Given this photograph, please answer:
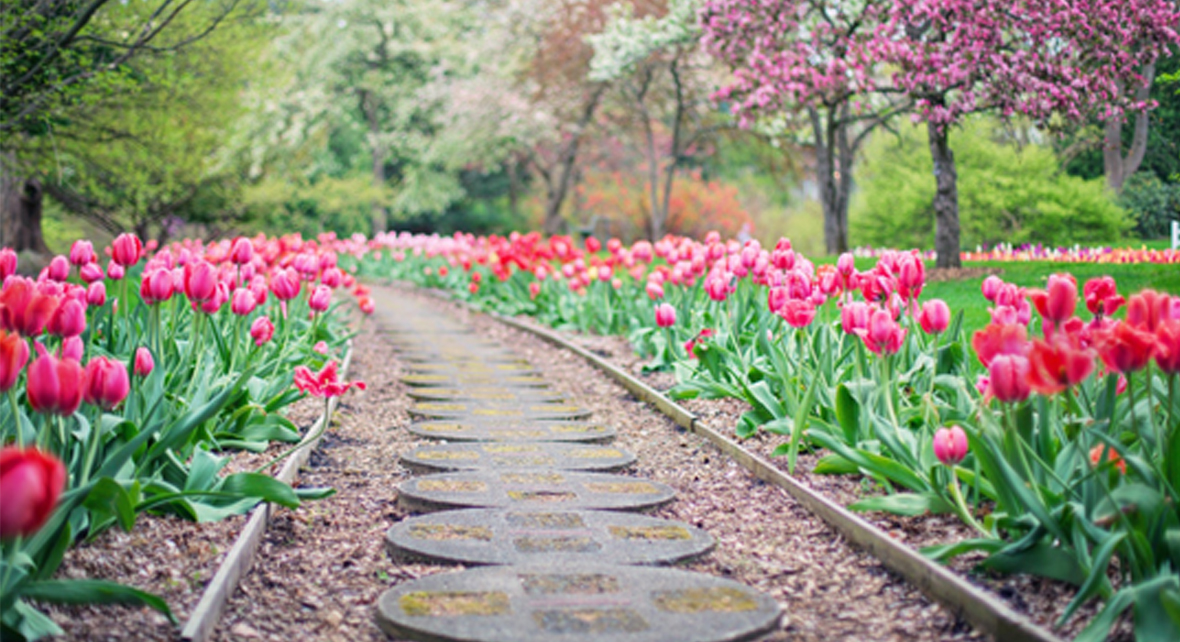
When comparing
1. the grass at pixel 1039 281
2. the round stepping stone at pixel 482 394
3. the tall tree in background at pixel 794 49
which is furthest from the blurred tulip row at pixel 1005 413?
the tall tree in background at pixel 794 49

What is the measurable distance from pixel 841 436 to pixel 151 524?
119 inches

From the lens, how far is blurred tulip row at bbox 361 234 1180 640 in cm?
308

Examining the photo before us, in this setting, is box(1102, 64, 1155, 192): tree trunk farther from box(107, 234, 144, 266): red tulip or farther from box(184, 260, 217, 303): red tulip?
box(107, 234, 144, 266): red tulip

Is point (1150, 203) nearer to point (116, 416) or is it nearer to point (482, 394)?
point (482, 394)

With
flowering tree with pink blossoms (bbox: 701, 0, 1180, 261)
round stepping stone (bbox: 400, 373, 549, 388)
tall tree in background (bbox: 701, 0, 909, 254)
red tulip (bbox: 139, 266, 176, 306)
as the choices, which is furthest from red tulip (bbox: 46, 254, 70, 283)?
tall tree in background (bbox: 701, 0, 909, 254)

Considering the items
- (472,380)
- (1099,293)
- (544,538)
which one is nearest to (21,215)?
(472,380)

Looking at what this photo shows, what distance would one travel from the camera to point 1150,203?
10789 millimetres

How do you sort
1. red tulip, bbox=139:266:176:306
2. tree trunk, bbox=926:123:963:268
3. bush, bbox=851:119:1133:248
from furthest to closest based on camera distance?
bush, bbox=851:119:1133:248 → tree trunk, bbox=926:123:963:268 → red tulip, bbox=139:266:176:306

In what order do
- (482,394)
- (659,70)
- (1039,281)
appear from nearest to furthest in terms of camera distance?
(482,394), (1039,281), (659,70)

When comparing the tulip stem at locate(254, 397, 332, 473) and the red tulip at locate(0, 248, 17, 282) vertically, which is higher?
the red tulip at locate(0, 248, 17, 282)

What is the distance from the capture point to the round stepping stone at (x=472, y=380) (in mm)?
8984

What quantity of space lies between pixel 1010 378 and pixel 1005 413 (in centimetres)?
35

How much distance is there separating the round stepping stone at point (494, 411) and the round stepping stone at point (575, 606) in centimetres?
344

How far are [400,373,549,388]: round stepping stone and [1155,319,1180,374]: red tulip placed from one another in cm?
632
